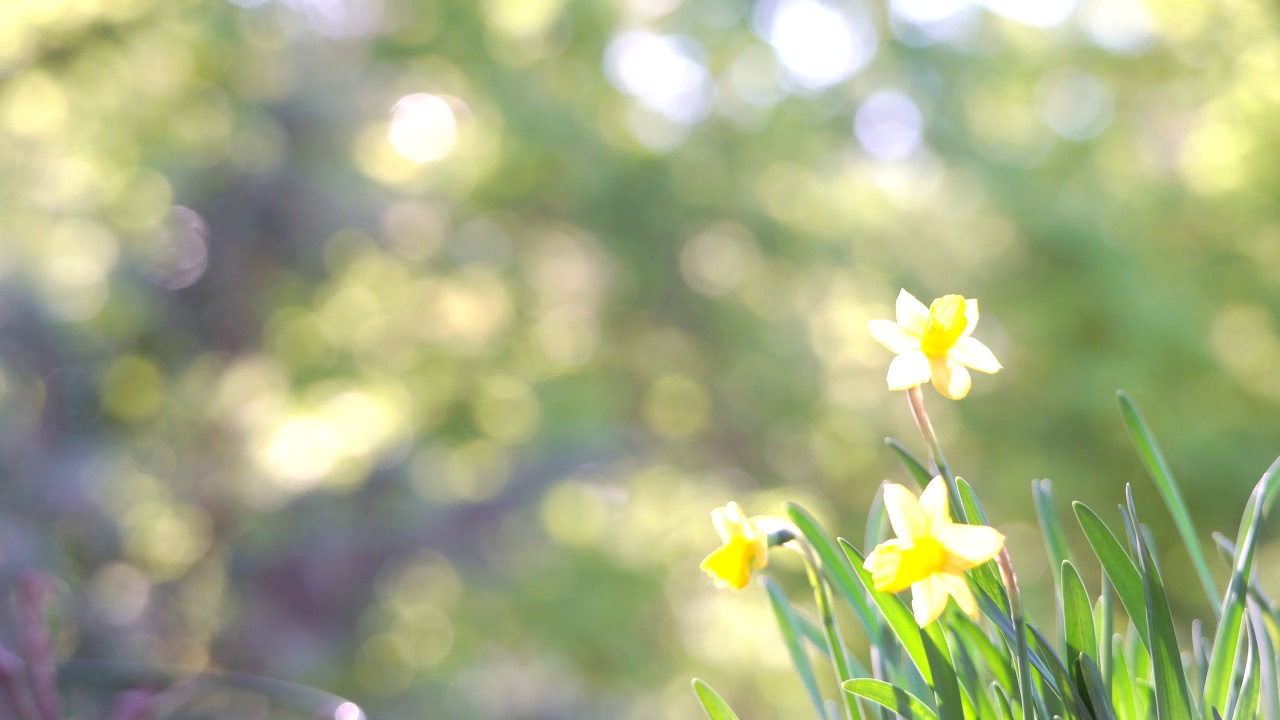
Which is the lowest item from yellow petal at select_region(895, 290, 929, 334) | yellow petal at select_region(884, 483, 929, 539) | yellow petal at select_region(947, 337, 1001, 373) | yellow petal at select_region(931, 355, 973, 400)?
yellow petal at select_region(884, 483, 929, 539)

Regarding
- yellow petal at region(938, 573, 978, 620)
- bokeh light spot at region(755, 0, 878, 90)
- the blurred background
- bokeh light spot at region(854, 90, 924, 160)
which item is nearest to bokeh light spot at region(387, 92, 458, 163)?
the blurred background

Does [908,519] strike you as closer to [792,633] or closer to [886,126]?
[792,633]

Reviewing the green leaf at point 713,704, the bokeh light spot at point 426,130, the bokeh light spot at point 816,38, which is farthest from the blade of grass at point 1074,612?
the bokeh light spot at point 816,38

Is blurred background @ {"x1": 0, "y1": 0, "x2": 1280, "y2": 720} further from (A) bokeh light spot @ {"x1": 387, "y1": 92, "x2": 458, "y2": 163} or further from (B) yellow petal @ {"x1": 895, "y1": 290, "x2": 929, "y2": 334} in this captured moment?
(B) yellow petal @ {"x1": 895, "y1": 290, "x2": 929, "y2": 334}

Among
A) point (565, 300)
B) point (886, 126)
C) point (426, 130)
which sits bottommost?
point (565, 300)

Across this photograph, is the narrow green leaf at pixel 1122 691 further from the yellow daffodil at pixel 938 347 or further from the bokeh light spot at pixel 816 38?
the bokeh light spot at pixel 816 38

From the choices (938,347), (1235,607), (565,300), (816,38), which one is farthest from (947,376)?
(816,38)

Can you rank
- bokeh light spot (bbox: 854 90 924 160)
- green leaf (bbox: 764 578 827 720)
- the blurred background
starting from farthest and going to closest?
bokeh light spot (bbox: 854 90 924 160)
the blurred background
green leaf (bbox: 764 578 827 720)
